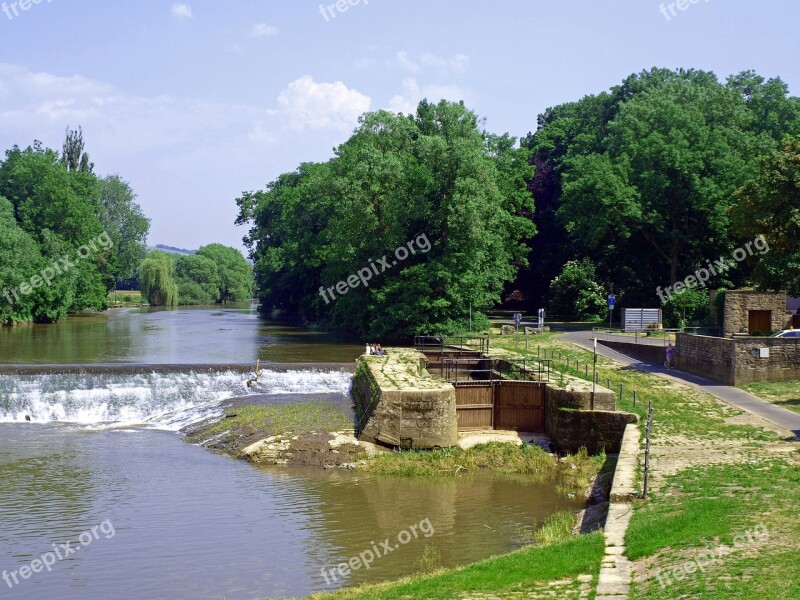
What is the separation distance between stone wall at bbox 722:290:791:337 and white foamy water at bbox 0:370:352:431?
16973 mm

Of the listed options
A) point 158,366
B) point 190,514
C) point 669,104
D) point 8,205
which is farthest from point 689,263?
point 8,205

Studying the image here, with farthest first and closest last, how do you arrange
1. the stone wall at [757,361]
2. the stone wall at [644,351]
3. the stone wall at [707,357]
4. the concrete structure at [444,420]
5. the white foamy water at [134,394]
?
the stone wall at [644,351], the white foamy water at [134,394], the stone wall at [707,357], the stone wall at [757,361], the concrete structure at [444,420]

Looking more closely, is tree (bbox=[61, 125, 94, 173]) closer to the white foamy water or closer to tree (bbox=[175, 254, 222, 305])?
tree (bbox=[175, 254, 222, 305])

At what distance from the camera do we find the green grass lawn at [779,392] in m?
25.2

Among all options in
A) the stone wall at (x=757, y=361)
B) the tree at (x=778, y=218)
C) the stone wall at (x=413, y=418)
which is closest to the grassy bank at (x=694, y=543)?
the stone wall at (x=413, y=418)

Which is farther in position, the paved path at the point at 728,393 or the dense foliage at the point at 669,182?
the dense foliage at the point at 669,182

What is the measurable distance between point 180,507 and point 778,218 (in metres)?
26.8

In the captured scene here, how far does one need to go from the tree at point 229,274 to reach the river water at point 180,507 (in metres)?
94.6

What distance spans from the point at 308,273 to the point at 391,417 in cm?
4805

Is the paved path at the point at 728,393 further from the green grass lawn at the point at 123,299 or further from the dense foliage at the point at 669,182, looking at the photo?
the green grass lawn at the point at 123,299

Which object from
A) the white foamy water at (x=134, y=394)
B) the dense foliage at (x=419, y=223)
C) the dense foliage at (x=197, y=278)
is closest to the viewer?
the white foamy water at (x=134, y=394)

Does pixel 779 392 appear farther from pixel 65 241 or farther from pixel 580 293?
pixel 65 241

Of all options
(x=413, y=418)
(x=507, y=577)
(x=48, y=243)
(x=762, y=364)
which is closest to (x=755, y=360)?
(x=762, y=364)

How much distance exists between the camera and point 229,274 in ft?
436
